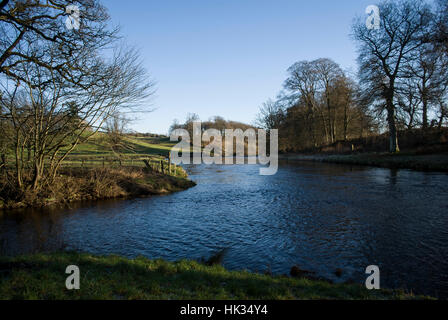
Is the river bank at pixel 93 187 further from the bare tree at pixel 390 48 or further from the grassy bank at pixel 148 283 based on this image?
the bare tree at pixel 390 48

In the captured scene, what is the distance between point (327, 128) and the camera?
149 feet

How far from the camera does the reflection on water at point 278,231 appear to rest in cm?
621

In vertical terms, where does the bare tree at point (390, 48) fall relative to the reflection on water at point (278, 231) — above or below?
above

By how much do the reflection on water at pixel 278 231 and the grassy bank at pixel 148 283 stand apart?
1.09 metres

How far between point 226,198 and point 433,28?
23.6 m

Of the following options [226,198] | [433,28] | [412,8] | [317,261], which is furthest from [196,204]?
[412,8]

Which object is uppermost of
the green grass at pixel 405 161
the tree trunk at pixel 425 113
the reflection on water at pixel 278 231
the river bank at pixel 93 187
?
the tree trunk at pixel 425 113

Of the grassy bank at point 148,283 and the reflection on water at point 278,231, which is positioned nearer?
the grassy bank at point 148,283

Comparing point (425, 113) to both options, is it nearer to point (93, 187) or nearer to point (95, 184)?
point (95, 184)

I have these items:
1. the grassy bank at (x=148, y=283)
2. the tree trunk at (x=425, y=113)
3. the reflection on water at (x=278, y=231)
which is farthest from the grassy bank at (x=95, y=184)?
the tree trunk at (x=425, y=113)

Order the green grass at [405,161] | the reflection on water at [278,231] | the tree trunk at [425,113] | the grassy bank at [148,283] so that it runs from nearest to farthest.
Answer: the grassy bank at [148,283], the reflection on water at [278,231], the green grass at [405,161], the tree trunk at [425,113]

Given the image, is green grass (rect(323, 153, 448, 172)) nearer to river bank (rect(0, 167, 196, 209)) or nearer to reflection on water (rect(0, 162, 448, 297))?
reflection on water (rect(0, 162, 448, 297))

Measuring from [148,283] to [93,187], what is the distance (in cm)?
1225

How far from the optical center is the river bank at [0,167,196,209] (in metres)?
12.4
